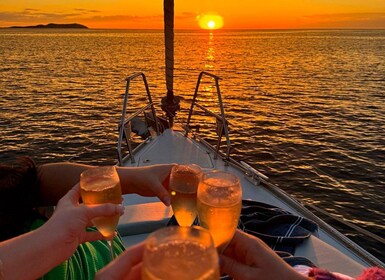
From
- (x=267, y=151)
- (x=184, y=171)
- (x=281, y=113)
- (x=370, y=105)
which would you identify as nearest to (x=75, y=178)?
(x=184, y=171)

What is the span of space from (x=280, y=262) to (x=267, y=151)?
1188 centimetres

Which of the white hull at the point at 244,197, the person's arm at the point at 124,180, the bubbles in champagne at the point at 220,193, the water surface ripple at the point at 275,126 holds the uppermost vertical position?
the bubbles in champagne at the point at 220,193

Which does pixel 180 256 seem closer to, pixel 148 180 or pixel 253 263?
pixel 253 263

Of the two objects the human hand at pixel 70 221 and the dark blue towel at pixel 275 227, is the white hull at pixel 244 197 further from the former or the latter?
the human hand at pixel 70 221

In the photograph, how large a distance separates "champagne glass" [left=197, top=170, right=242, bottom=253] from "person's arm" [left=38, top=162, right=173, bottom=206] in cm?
46

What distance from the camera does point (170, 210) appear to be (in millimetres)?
3156

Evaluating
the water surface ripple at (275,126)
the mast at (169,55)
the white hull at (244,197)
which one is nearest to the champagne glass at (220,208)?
the white hull at (244,197)

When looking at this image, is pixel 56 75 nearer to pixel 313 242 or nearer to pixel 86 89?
pixel 86 89

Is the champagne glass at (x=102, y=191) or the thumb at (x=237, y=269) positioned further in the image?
the champagne glass at (x=102, y=191)

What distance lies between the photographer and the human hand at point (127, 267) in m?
0.96

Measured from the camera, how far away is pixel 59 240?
3.97ft

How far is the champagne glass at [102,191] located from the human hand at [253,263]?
18.6 inches

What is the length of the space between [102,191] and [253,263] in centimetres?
65

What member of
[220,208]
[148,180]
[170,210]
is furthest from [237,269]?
[170,210]
